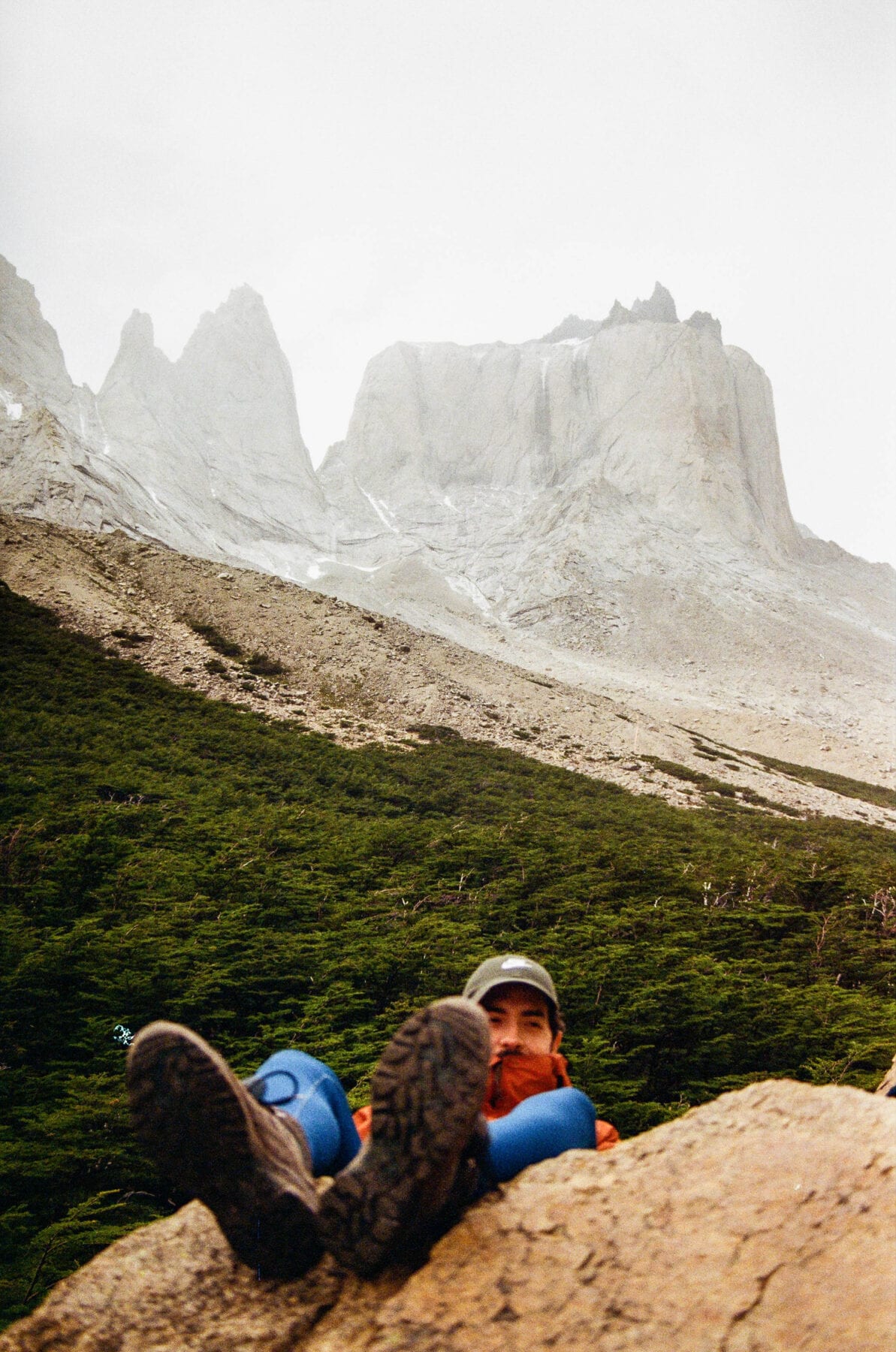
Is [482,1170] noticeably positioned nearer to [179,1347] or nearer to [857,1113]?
[179,1347]

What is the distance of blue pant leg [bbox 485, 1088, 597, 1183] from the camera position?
5.42ft

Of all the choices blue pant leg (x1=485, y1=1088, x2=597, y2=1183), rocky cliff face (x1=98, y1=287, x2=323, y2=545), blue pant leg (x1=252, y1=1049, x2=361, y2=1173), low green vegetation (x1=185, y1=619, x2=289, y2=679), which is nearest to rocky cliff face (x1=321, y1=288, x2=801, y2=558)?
rocky cliff face (x1=98, y1=287, x2=323, y2=545)

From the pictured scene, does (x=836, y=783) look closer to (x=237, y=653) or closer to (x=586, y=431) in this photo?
(x=237, y=653)

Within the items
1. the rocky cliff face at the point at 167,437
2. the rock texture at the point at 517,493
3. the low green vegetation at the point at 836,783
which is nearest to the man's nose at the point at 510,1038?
the low green vegetation at the point at 836,783

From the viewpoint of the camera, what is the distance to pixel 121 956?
4.42 metres

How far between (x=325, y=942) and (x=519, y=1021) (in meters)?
3.40

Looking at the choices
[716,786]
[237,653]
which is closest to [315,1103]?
[237,653]

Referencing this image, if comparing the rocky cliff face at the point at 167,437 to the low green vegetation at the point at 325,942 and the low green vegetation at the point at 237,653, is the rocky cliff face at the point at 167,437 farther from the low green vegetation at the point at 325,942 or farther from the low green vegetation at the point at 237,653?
the low green vegetation at the point at 325,942

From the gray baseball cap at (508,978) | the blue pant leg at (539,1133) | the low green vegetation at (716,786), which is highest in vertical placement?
the low green vegetation at (716,786)

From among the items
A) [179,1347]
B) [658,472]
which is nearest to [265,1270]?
[179,1347]

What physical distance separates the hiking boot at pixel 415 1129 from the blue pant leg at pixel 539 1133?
287mm

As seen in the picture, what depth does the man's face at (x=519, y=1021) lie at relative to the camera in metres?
2.17

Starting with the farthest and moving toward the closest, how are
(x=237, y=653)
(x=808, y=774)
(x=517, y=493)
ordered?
(x=517, y=493), (x=808, y=774), (x=237, y=653)

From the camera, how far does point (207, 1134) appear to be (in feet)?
4.44
